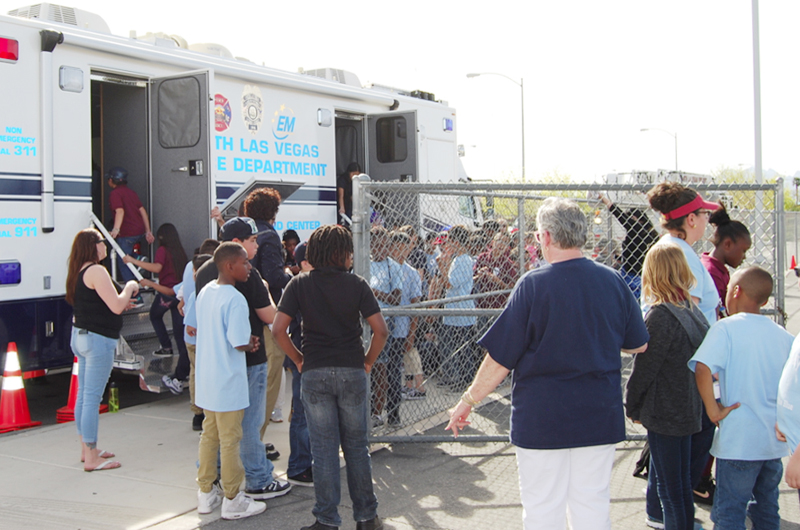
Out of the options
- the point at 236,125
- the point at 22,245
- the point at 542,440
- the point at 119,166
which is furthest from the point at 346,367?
the point at 119,166

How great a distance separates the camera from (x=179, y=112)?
7434mm

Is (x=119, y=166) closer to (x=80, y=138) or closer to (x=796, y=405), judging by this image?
(x=80, y=138)

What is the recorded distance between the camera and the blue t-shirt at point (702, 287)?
A: 3.95 m

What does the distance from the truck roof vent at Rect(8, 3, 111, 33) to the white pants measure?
6585 millimetres

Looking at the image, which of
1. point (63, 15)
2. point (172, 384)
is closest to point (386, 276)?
point (172, 384)

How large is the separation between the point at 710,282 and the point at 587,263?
1.48 meters

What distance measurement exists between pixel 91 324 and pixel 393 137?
597 centimetres

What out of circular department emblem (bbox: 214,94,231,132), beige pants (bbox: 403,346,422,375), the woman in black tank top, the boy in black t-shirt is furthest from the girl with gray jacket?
circular department emblem (bbox: 214,94,231,132)

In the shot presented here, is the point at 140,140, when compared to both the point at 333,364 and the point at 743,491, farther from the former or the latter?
the point at 743,491

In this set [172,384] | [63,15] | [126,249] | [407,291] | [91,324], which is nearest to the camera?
[91,324]

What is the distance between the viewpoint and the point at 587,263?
2.95 meters

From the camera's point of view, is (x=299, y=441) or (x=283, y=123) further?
(x=283, y=123)

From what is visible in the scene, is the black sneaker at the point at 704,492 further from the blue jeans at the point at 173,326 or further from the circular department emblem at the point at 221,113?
the circular department emblem at the point at 221,113

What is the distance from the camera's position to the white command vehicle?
6.34 metres
